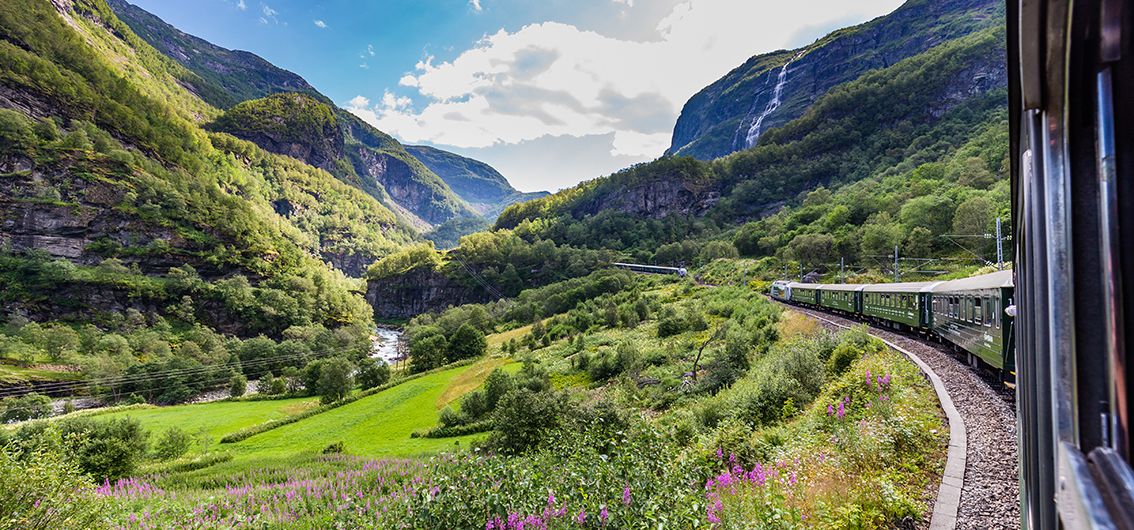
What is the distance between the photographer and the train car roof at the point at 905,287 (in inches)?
A: 679

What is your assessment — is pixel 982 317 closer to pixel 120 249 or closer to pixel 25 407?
pixel 25 407

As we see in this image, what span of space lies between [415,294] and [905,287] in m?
129

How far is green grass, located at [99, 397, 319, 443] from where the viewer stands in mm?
36469

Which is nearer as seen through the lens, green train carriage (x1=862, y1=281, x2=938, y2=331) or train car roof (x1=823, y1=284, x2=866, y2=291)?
green train carriage (x1=862, y1=281, x2=938, y2=331)

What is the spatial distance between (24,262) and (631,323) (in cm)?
10050

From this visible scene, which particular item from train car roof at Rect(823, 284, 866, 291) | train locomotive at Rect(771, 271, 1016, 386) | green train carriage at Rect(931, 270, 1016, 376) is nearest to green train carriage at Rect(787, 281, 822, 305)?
train car roof at Rect(823, 284, 866, 291)

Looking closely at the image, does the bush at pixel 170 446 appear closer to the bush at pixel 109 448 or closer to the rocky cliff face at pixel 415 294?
the bush at pixel 109 448

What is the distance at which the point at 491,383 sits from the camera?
1153 inches

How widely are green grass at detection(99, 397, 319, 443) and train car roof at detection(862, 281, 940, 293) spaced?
152 ft

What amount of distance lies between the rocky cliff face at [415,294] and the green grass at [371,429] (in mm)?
84357

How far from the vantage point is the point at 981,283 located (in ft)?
38.5

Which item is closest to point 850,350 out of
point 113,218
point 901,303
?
point 901,303

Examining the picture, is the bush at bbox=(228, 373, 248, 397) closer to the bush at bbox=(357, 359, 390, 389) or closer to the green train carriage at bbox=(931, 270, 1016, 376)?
the bush at bbox=(357, 359, 390, 389)

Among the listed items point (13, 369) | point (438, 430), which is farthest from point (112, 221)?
point (438, 430)
